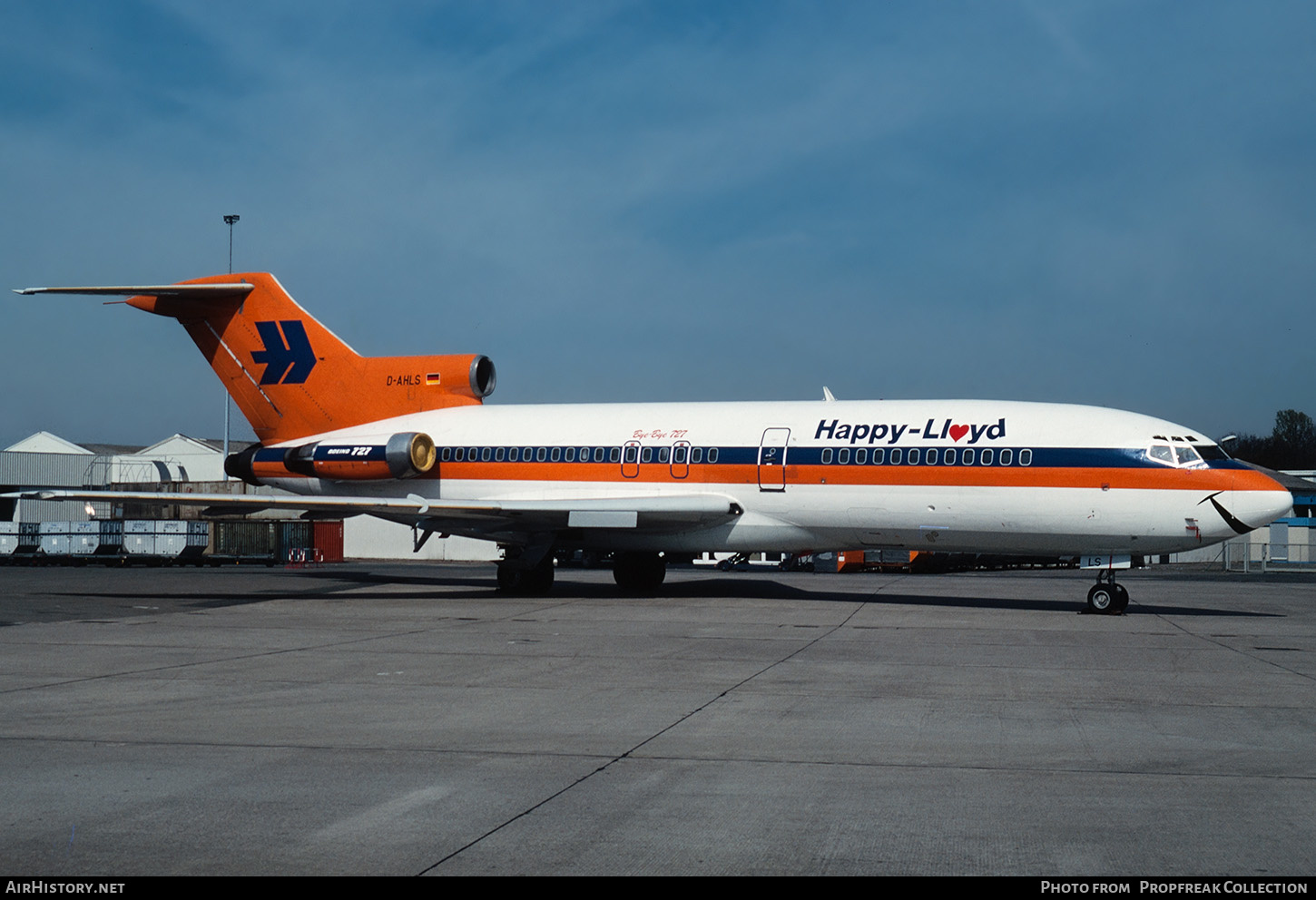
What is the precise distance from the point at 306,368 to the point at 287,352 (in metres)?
0.61

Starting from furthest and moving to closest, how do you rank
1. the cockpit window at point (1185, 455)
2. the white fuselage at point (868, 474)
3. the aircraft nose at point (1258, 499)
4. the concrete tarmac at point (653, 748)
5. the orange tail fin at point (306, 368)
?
the orange tail fin at point (306, 368) < the white fuselage at point (868, 474) < the cockpit window at point (1185, 455) < the aircraft nose at point (1258, 499) < the concrete tarmac at point (653, 748)

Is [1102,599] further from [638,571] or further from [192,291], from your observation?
[192,291]

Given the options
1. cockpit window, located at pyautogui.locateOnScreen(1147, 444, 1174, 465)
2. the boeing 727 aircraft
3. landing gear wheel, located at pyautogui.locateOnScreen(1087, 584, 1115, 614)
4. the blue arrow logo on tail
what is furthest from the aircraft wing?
cockpit window, located at pyautogui.locateOnScreen(1147, 444, 1174, 465)

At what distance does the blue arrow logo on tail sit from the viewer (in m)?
26.2

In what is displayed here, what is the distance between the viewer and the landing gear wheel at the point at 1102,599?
19.3 m

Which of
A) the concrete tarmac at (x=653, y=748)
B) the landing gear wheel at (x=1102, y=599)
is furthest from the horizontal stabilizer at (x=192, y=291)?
the landing gear wheel at (x=1102, y=599)

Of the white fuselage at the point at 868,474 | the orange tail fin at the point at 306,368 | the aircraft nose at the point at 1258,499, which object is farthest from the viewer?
the orange tail fin at the point at 306,368

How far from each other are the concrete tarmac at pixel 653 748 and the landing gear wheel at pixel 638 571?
7.62 metres

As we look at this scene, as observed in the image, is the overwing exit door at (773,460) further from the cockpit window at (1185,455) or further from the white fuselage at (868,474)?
the cockpit window at (1185,455)

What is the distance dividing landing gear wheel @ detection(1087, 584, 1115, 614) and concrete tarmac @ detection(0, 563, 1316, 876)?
1.90 m

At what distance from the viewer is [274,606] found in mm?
20453

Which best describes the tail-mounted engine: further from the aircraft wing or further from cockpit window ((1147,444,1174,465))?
cockpit window ((1147,444,1174,465))
